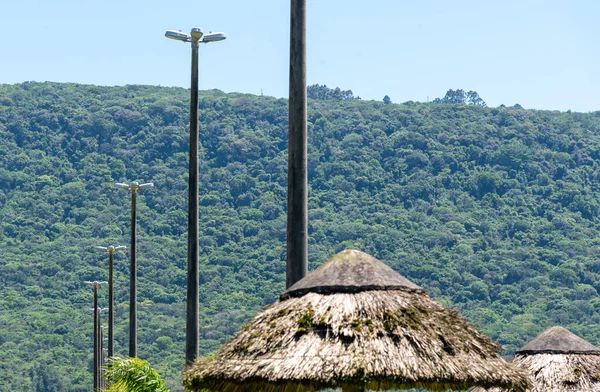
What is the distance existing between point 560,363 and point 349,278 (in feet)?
27.2

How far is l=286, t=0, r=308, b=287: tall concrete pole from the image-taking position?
592 inches

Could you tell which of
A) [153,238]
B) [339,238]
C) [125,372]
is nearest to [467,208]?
[339,238]

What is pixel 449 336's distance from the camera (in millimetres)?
14836

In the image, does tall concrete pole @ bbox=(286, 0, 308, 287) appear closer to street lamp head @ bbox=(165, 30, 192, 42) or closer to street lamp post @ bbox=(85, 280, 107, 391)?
street lamp head @ bbox=(165, 30, 192, 42)

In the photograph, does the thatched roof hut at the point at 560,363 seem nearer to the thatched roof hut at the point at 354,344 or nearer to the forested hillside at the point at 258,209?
the thatched roof hut at the point at 354,344

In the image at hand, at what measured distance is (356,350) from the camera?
14.2m

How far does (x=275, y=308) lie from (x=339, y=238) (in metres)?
132

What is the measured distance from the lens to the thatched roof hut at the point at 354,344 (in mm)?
14117

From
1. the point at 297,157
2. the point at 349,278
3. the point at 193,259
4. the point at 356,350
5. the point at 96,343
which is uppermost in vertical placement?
the point at 297,157

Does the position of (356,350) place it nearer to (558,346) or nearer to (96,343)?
(558,346)

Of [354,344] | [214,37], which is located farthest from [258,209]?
[354,344]

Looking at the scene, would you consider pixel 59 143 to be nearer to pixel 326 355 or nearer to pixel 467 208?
pixel 467 208

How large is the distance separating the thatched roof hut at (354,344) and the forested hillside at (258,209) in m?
81.4

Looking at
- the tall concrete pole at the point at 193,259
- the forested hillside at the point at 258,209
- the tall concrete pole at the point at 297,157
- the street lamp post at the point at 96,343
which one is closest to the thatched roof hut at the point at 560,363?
the tall concrete pole at the point at 193,259
